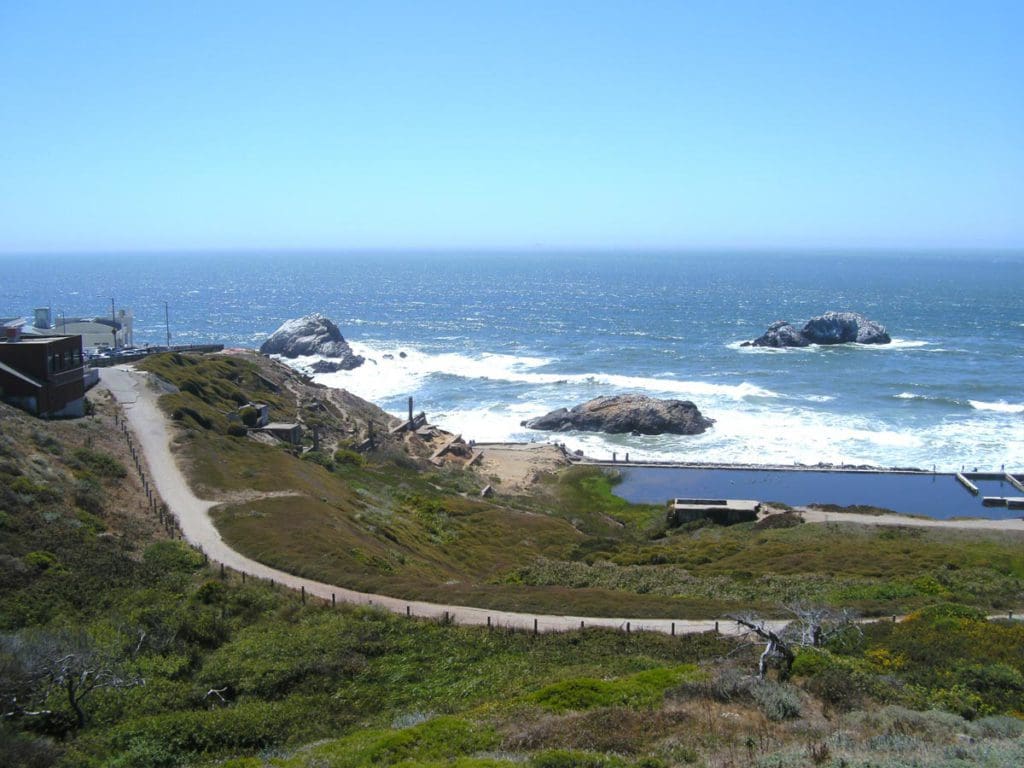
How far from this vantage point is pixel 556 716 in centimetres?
1448

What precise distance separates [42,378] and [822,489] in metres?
43.5

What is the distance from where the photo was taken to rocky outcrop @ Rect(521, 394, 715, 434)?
69.1 meters

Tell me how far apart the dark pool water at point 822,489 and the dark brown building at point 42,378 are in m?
31.3

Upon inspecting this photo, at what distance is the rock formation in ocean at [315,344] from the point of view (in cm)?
10138

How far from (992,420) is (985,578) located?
51.0 meters

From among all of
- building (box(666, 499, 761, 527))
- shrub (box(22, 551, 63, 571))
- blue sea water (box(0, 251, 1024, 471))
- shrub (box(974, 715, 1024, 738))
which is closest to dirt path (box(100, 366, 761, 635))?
shrub (box(22, 551, 63, 571))

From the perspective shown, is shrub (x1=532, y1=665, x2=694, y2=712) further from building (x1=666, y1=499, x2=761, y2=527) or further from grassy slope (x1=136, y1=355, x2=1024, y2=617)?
building (x1=666, y1=499, x2=761, y2=527)

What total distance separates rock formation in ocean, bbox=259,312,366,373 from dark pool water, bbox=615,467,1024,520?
169 ft

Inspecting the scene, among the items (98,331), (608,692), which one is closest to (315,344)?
(98,331)

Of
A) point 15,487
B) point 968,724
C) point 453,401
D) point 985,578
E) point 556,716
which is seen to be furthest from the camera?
point 453,401

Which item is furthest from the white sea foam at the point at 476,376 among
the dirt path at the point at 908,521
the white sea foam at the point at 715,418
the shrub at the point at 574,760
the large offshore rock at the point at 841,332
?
the shrub at the point at 574,760

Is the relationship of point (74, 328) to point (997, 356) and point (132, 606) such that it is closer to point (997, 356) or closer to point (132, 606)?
point (132, 606)

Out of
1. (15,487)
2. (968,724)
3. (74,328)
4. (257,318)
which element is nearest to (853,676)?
(968,724)

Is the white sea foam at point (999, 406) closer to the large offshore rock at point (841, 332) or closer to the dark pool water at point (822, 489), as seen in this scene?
the dark pool water at point (822, 489)
